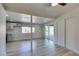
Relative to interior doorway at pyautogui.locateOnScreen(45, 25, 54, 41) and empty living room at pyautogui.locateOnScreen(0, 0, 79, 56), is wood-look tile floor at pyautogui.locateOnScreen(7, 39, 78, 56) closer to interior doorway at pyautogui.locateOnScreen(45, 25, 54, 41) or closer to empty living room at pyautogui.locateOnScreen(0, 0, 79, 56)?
empty living room at pyautogui.locateOnScreen(0, 0, 79, 56)

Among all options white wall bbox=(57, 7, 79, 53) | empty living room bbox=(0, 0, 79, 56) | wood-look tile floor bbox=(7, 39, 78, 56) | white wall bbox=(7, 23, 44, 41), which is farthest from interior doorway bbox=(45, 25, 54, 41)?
white wall bbox=(57, 7, 79, 53)

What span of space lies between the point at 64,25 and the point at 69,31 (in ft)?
2.02

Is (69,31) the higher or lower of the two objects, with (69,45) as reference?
higher

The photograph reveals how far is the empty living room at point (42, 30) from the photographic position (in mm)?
3717

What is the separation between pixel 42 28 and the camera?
A: 9141 mm

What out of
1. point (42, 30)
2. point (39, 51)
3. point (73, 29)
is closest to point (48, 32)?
point (42, 30)

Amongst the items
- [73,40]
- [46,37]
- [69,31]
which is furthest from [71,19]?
[46,37]

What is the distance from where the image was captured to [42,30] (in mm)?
9211

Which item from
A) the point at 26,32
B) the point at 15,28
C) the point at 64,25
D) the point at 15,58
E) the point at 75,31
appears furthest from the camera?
the point at 26,32

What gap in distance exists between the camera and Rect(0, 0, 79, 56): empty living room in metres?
3.72

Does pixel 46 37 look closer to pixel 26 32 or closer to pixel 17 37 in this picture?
pixel 26 32

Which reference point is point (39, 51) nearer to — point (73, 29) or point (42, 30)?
point (73, 29)

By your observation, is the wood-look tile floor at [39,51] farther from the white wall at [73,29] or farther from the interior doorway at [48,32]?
the interior doorway at [48,32]

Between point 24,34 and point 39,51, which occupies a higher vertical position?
point 24,34
